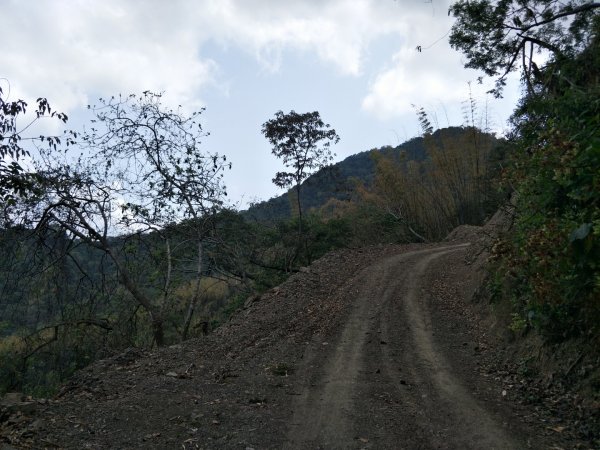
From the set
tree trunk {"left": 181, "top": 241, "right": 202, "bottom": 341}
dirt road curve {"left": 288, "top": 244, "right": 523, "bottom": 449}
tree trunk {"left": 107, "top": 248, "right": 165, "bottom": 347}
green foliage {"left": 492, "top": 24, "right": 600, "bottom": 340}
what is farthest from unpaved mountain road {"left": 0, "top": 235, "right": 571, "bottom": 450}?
tree trunk {"left": 107, "top": 248, "right": 165, "bottom": 347}

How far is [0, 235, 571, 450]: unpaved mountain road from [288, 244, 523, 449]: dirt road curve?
2 cm

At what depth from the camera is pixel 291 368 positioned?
6.36 meters

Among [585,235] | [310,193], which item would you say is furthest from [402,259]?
[310,193]

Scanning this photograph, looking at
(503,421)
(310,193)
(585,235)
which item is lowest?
(503,421)

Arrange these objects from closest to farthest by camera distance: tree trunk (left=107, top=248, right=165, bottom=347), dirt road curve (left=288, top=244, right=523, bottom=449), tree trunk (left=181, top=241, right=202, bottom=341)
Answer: dirt road curve (left=288, top=244, right=523, bottom=449) < tree trunk (left=107, top=248, right=165, bottom=347) < tree trunk (left=181, top=241, right=202, bottom=341)

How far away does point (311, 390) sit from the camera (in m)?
5.46

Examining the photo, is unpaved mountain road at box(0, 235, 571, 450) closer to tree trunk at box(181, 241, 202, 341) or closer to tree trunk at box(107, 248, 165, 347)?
tree trunk at box(181, 241, 202, 341)

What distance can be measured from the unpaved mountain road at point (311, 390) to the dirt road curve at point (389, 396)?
0.05 feet

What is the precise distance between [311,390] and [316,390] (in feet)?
0.20

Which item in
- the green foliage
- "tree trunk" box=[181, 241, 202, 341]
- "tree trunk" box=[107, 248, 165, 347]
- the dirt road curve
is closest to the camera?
the green foliage

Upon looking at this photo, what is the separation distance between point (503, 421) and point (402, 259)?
10785 millimetres

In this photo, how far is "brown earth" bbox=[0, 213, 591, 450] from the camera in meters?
4.18

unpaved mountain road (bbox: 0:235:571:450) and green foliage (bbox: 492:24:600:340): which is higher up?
green foliage (bbox: 492:24:600:340)

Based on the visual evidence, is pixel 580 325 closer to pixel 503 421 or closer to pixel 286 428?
pixel 503 421
